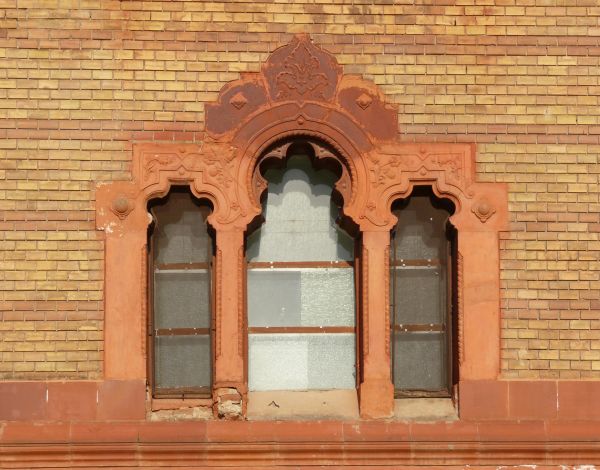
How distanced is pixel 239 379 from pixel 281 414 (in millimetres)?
436

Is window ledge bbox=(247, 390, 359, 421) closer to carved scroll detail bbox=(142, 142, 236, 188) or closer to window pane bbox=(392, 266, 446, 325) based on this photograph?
window pane bbox=(392, 266, 446, 325)

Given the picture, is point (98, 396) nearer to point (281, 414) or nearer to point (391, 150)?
point (281, 414)

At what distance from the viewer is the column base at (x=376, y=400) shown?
9.17 metres

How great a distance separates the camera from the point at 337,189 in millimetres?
9398

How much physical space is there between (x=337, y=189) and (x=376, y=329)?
3.73ft

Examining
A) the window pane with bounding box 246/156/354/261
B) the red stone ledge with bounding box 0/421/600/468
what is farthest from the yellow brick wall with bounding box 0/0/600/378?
the window pane with bounding box 246/156/354/261

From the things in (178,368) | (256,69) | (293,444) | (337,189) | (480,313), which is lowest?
(293,444)

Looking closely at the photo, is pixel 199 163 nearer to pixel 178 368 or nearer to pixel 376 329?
pixel 178 368

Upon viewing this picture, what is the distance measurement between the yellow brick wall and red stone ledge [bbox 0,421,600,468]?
0.47 m

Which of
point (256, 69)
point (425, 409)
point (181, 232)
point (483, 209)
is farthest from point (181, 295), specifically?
point (483, 209)

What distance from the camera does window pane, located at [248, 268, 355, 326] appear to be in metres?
9.59

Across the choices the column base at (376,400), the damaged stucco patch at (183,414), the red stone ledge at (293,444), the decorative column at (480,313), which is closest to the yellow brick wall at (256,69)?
the decorative column at (480,313)

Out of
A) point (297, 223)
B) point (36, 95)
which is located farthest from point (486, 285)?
point (36, 95)

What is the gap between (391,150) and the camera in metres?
9.34
